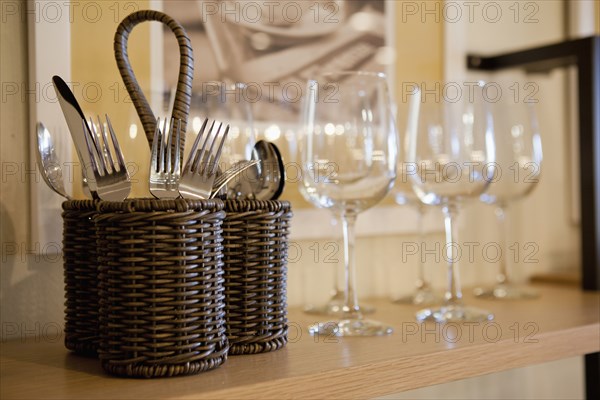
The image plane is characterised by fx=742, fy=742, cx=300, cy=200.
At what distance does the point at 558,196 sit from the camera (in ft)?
4.21

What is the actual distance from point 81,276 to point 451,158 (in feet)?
1.45

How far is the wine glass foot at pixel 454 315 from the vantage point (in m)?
0.80

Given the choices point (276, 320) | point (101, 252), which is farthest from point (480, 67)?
point (101, 252)

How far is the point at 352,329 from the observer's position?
71cm

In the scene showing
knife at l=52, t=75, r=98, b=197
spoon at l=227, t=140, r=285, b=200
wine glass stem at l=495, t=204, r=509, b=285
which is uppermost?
knife at l=52, t=75, r=98, b=197

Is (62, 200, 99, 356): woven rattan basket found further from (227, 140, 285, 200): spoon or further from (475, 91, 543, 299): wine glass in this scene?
(475, 91, 543, 299): wine glass

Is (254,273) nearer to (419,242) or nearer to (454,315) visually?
(454,315)

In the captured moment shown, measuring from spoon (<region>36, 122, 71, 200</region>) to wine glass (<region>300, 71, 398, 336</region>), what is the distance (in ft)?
0.74

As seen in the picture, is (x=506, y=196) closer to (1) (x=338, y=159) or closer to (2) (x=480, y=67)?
(2) (x=480, y=67)

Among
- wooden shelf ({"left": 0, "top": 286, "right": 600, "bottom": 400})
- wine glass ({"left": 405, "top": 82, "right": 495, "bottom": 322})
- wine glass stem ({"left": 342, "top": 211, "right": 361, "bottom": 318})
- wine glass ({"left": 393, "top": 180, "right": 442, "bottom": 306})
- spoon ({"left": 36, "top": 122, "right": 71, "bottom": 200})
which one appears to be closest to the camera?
wooden shelf ({"left": 0, "top": 286, "right": 600, "bottom": 400})

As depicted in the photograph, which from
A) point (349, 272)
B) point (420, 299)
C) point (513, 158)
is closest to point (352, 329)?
point (349, 272)

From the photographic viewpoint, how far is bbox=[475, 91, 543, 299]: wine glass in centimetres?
99

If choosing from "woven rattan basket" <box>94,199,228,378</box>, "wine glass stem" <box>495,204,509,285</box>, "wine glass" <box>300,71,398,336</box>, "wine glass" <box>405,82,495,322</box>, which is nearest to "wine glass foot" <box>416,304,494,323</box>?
"wine glass" <box>405,82,495,322</box>

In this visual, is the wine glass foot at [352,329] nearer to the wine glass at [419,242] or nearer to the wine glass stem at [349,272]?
the wine glass stem at [349,272]
